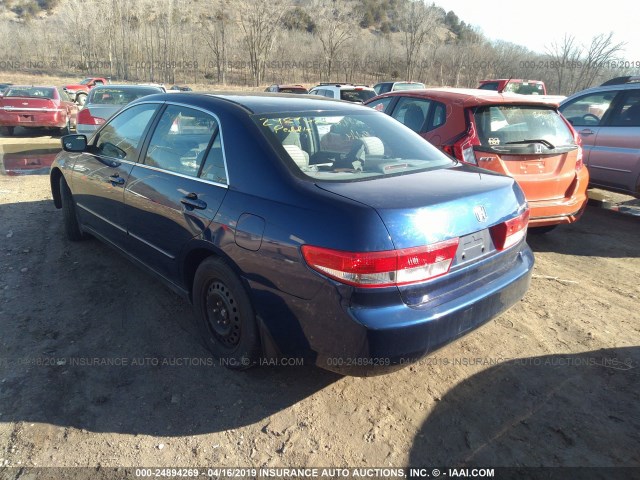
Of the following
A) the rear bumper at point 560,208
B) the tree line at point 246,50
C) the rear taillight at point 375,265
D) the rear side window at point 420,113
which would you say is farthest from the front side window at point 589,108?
the tree line at point 246,50

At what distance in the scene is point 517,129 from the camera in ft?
15.3

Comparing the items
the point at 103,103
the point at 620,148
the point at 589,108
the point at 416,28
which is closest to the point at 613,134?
the point at 620,148

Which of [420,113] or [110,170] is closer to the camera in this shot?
[110,170]

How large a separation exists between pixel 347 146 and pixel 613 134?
16.1 ft

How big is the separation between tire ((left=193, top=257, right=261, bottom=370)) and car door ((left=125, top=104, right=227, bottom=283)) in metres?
0.27

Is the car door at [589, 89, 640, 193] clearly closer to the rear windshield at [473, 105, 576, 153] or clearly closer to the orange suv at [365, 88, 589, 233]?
the orange suv at [365, 88, 589, 233]

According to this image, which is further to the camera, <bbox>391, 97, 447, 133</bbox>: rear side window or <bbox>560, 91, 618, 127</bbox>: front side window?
<bbox>560, 91, 618, 127</bbox>: front side window

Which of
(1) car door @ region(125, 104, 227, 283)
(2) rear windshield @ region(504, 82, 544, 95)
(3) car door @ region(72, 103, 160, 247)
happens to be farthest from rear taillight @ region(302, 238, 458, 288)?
(2) rear windshield @ region(504, 82, 544, 95)

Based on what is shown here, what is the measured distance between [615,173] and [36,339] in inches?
265

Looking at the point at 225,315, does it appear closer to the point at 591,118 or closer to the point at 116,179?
the point at 116,179

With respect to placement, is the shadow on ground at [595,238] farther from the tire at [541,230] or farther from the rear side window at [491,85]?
the rear side window at [491,85]

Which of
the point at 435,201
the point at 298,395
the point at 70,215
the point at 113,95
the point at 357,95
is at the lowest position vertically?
the point at 298,395

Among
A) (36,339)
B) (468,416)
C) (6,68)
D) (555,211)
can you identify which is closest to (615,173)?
(555,211)

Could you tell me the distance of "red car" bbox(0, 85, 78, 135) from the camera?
1296 cm
